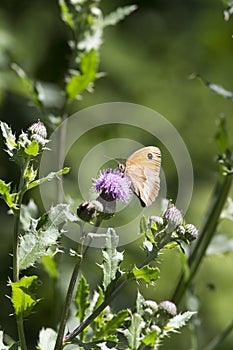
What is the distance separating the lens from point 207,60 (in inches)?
223

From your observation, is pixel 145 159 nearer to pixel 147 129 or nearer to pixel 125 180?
pixel 125 180

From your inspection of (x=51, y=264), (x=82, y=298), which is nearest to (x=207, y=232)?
(x=51, y=264)

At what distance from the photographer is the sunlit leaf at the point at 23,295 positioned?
5.54ft

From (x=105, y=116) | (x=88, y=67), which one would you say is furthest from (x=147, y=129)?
(x=88, y=67)

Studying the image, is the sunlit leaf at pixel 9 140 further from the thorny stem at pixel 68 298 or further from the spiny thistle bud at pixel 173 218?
the spiny thistle bud at pixel 173 218

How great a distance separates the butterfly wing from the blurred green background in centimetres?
272

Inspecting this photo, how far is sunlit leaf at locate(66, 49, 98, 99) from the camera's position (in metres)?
2.75

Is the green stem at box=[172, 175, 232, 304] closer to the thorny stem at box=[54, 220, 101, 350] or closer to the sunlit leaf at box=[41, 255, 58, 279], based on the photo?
the sunlit leaf at box=[41, 255, 58, 279]

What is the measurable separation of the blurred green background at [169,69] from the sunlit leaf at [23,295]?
9.14 ft

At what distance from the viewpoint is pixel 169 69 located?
5.55m

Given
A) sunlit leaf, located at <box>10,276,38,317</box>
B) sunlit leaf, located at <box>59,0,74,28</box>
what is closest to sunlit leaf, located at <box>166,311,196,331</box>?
sunlit leaf, located at <box>10,276,38,317</box>

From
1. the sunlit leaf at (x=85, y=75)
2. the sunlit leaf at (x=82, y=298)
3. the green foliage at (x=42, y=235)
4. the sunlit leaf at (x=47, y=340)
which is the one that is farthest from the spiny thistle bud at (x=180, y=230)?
the sunlit leaf at (x=85, y=75)

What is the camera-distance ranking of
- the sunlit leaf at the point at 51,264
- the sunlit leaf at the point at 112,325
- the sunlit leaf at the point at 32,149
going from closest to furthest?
the sunlit leaf at the point at 32,149, the sunlit leaf at the point at 112,325, the sunlit leaf at the point at 51,264

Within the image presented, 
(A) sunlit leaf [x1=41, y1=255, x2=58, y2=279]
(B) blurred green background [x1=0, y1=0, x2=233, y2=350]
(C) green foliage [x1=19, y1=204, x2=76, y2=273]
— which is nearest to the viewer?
(C) green foliage [x1=19, y1=204, x2=76, y2=273]
